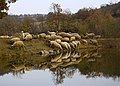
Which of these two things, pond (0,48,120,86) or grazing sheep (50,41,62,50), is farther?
grazing sheep (50,41,62,50)

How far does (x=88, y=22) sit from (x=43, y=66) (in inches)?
1152

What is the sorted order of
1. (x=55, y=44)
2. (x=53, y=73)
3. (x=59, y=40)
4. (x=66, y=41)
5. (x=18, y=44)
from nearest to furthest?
(x=53, y=73), (x=18, y=44), (x=55, y=44), (x=59, y=40), (x=66, y=41)

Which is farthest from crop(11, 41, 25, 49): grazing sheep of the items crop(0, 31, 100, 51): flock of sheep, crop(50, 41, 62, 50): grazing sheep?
crop(50, 41, 62, 50): grazing sheep

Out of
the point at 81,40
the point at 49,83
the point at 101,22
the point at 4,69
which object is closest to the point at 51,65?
the point at 4,69

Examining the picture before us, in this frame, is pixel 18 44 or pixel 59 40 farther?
pixel 59 40

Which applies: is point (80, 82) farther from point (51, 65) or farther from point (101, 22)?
point (101, 22)

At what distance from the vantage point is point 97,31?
158ft

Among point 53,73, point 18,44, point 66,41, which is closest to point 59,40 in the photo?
point 66,41

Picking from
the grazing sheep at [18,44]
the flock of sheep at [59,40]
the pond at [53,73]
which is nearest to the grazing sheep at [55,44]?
the flock of sheep at [59,40]

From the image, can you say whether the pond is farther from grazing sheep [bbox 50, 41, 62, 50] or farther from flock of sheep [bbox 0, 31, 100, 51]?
grazing sheep [bbox 50, 41, 62, 50]

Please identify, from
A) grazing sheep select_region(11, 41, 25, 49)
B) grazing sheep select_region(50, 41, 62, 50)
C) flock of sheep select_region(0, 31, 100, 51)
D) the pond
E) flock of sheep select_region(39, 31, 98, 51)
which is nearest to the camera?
the pond

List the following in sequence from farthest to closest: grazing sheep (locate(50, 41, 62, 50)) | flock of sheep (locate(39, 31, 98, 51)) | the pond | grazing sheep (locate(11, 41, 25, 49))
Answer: flock of sheep (locate(39, 31, 98, 51)), grazing sheep (locate(50, 41, 62, 50)), grazing sheep (locate(11, 41, 25, 49)), the pond

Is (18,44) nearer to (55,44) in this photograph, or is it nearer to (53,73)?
(55,44)

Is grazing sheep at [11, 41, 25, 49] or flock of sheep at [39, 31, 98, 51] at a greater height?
grazing sheep at [11, 41, 25, 49]
